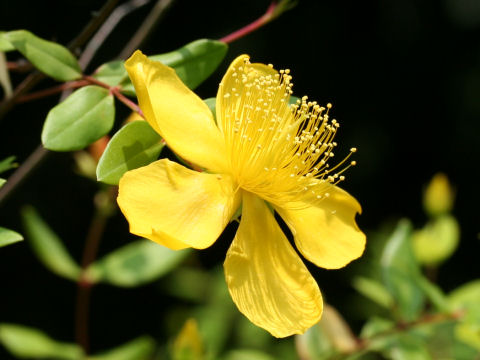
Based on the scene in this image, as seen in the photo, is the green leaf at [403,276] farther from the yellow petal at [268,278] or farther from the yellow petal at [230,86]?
the yellow petal at [230,86]

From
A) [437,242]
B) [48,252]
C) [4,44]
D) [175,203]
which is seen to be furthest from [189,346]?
[437,242]

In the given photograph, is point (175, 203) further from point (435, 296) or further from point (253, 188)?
point (435, 296)

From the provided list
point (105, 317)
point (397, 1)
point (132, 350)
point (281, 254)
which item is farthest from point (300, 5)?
point (281, 254)

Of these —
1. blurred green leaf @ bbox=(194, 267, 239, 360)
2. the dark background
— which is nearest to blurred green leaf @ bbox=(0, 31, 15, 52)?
blurred green leaf @ bbox=(194, 267, 239, 360)

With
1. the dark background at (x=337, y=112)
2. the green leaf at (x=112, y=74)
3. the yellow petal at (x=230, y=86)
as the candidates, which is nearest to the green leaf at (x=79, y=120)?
the green leaf at (x=112, y=74)

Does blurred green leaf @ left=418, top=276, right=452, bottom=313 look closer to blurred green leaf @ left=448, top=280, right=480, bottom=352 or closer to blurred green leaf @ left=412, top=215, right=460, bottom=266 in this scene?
blurred green leaf @ left=448, top=280, right=480, bottom=352

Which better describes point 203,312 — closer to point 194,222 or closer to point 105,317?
point 105,317
